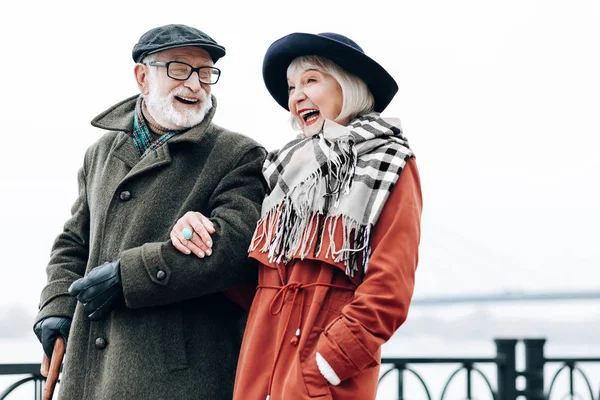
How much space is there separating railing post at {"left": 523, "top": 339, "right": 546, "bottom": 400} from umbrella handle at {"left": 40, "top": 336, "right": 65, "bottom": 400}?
2710mm

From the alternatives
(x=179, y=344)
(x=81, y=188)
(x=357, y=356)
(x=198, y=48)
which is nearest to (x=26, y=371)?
(x=81, y=188)

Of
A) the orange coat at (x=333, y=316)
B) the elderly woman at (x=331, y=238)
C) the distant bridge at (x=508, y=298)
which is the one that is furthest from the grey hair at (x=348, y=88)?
the distant bridge at (x=508, y=298)

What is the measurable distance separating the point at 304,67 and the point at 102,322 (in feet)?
3.16

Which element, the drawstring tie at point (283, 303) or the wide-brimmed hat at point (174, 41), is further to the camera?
the wide-brimmed hat at point (174, 41)

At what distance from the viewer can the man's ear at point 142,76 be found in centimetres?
301

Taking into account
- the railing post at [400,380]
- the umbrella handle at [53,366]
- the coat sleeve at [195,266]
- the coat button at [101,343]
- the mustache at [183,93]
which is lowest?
the railing post at [400,380]

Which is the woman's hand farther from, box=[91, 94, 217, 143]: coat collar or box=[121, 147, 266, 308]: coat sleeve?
box=[91, 94, 217, 143]: coat collar

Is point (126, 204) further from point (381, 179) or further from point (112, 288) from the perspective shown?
point (381, 179)

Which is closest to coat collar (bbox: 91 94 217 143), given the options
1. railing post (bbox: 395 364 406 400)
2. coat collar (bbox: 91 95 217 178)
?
coat collar (bbox: 91 95 217 178)

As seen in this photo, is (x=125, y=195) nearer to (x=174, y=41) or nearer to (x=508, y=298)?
(x=174, y=41)

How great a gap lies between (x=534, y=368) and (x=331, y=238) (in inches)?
110

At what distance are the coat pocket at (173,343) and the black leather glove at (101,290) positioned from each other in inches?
5.8

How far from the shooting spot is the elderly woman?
2424 mm

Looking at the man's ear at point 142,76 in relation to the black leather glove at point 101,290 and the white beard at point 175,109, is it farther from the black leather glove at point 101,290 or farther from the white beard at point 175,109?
the black leather glove at point 101,290
